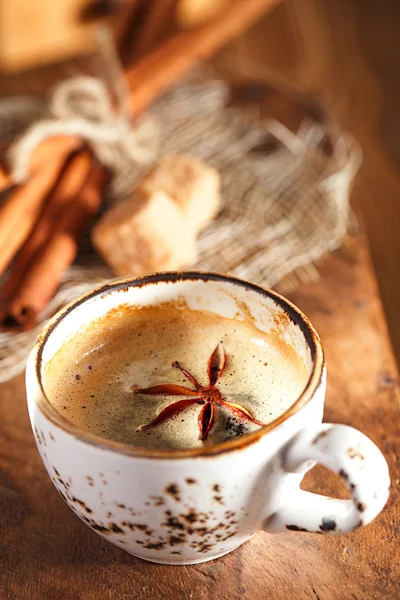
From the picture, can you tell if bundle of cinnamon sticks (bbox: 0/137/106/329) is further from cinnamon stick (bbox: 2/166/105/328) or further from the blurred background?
the blurred background

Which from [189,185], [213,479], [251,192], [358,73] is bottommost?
[358,73]

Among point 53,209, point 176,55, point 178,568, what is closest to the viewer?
point 178,568

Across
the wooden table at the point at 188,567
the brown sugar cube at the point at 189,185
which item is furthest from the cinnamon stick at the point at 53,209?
the wooden table at the point at 188,567

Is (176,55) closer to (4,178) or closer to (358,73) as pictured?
(4,178)

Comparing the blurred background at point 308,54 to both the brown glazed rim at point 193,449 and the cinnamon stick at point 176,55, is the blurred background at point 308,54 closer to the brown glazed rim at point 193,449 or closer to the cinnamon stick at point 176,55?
the cinnamon stick at point 176,55

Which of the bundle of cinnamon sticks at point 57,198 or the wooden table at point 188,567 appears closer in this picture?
the wooden table at point 188,567

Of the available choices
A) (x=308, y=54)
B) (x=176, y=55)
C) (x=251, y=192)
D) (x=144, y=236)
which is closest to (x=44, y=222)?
(x=144, y=236)

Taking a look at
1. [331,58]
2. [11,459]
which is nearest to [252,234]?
[11,459]
